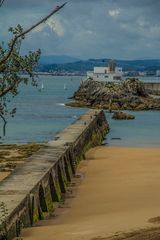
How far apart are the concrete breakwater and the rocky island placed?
57.3 metres

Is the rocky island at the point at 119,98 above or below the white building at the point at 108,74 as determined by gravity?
below

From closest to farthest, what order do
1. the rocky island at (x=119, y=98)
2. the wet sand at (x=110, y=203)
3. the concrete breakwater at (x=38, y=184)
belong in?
the wet sand at (x=110, y=203), the concrete breakwater at (x=38, y=184), the rocky island at (x=119, y=98)

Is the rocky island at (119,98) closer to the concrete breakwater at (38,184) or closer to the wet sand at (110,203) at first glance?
the wet sand at (110,203)

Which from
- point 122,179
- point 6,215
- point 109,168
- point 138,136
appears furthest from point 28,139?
point 6,215

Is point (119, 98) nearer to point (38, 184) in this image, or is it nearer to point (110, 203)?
point (110, 203)

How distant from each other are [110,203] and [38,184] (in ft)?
8.07

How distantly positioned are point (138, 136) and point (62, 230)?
116 feet

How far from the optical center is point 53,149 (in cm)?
2480

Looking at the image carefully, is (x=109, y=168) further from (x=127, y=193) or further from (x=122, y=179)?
(x=127, y=193)

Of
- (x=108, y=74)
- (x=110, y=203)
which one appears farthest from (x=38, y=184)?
(x=108, y=74)

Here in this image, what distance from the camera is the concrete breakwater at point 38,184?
13.0 m

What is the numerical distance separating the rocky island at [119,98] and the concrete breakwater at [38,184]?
5728cm

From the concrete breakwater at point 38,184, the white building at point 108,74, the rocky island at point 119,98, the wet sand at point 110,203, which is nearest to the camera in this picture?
Result: the wet sand at point 110,203

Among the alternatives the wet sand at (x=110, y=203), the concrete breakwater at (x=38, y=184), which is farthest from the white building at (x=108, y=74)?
the concrete breakwater at (x=38, y=184)
